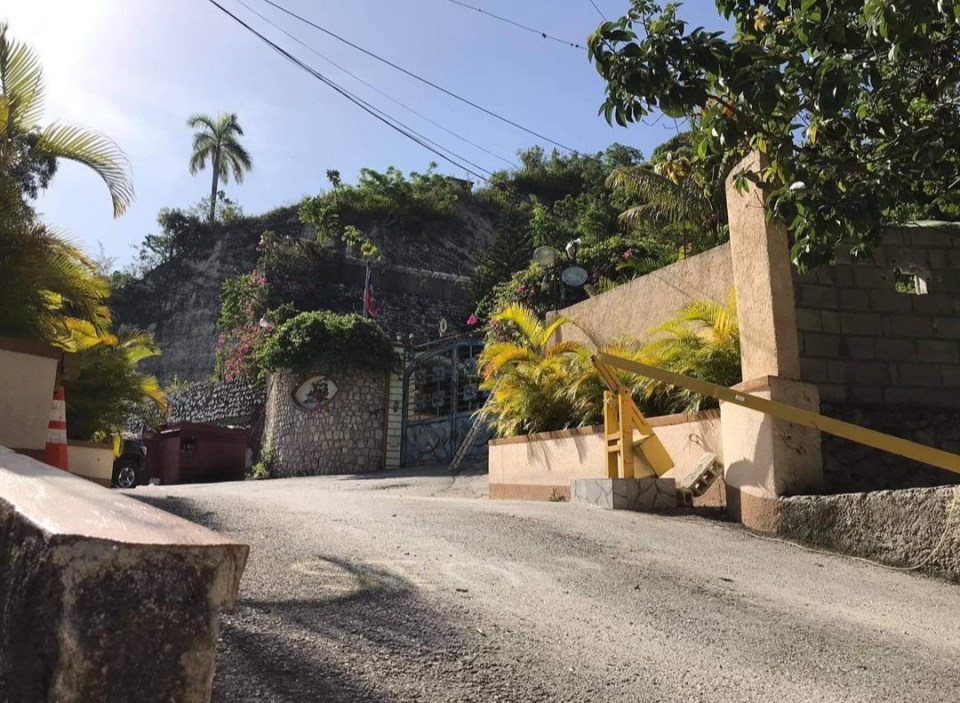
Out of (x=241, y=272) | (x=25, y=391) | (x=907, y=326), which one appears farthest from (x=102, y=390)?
(x=241, y=272)

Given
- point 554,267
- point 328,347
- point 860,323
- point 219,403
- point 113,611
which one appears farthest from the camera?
point 219,403

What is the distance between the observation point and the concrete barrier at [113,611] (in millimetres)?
1622

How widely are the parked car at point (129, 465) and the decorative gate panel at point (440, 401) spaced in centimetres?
650

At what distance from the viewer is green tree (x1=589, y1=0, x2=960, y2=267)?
4184mm

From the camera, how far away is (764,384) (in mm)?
6910

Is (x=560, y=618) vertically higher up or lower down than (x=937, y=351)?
lower down

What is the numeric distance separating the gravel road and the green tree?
2258mm

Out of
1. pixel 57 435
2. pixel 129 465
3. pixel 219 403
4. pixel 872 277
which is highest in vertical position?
pixel 219 403

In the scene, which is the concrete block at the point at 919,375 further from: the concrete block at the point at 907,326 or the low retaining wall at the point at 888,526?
the low retaining wall at the point at 888,526

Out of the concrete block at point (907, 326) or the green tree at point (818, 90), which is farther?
the concrete block at point (907, 326)

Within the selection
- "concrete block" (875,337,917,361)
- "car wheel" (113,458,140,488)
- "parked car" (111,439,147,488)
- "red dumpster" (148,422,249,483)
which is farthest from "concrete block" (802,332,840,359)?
"red dumpster" (148,422,249,483)

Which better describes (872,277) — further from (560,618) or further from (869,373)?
(560,618)

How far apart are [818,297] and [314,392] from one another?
14739mm

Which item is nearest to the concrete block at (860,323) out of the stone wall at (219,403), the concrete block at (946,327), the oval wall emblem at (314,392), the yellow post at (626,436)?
the concrete block at (946,327)
